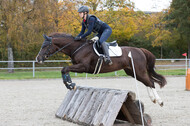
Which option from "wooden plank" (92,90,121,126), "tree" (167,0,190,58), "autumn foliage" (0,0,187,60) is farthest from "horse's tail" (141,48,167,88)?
"tree" (167,0,190,58)

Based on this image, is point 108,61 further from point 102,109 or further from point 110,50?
point 102,109

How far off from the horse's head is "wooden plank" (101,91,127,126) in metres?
1.89

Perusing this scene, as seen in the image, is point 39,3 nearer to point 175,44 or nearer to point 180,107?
point 180,107

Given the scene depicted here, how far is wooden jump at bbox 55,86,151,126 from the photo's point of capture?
5152 mm

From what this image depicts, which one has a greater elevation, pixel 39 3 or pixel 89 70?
pixel 39 3

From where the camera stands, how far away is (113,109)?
512 cm

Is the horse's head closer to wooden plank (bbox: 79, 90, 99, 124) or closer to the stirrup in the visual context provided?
the stirrup

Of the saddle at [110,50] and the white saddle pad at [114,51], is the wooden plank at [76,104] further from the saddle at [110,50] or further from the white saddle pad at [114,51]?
the white saddle pad at [114,51]

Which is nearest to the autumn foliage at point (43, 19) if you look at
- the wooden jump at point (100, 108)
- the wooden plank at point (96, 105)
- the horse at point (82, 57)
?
the horse at point (82, 57)

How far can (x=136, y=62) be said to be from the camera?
6738mm

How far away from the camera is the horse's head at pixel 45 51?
6.10 metres

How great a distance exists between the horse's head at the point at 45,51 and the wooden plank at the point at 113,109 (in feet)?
6.20

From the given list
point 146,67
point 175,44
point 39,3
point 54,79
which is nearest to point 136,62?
point 146,67

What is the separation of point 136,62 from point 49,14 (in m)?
17.0
